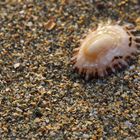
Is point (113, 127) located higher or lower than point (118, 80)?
lower

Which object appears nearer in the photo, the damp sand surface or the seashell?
the damp sand surface

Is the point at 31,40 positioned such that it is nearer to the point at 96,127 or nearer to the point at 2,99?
the point at 2,99

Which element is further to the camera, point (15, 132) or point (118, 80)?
point (118, 80)

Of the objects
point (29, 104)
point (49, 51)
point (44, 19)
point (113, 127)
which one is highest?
point (44, 19)

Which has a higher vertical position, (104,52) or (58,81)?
(104,52)

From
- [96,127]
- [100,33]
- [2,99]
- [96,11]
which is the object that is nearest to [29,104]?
[2,99]

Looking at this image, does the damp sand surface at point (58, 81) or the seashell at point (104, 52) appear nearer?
the damp sand surface at point (58, 81)

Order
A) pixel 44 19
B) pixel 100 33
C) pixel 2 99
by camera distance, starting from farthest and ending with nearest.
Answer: pixel 44 19, pixel 100 33, pixel 2 99

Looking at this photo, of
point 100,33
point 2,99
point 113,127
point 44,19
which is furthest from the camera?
point 44,19
